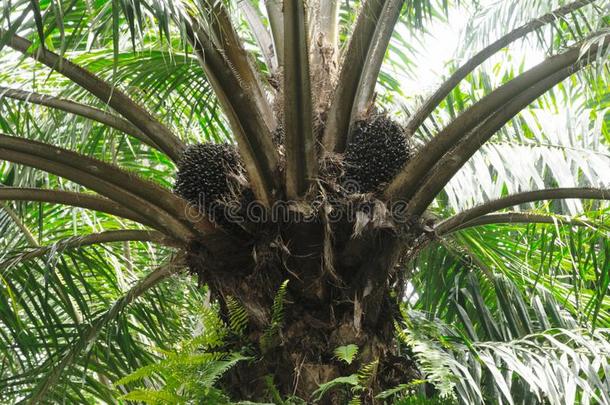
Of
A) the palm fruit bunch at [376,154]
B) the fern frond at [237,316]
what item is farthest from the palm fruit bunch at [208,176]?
the palm fruit bunch at [376,154]

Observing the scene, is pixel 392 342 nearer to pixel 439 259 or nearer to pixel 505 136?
pixel 439 259

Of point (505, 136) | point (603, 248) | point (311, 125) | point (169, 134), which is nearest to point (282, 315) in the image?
point (311, 125)

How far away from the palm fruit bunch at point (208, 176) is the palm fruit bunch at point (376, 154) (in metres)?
0.45

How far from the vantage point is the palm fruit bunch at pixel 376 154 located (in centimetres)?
303

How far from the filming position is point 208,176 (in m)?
3.07

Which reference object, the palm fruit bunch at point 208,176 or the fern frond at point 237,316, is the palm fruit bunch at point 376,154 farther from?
the fern frond at point 237,316

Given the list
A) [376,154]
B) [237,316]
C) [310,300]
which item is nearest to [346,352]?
[310,300]

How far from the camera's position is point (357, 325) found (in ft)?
9.52

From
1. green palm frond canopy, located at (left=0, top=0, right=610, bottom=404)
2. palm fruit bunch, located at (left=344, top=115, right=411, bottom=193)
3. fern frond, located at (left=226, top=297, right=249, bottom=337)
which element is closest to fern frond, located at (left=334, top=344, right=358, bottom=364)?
green palm frond canopy, located at (left=0, top=0, right=610, bottom=404)

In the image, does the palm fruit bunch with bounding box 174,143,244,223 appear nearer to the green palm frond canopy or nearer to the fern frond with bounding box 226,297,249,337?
the green palm frond canopy

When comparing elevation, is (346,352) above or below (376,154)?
below

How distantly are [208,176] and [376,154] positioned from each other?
2.16 feet

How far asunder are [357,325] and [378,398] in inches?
10.7

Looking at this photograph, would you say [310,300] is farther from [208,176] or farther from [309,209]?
[208,176]
